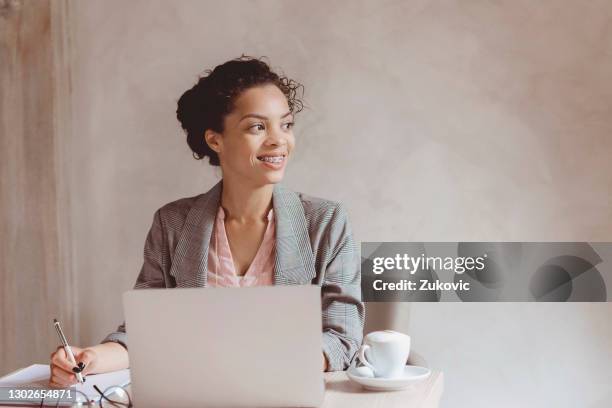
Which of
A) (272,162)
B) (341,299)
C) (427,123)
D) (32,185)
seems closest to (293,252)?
(341,299)

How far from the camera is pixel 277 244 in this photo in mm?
1953

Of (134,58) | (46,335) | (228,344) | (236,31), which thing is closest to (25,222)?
(46,335)

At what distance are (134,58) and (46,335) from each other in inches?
45.1

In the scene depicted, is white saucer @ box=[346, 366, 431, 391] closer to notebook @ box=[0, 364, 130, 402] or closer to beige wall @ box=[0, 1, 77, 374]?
notebook @ box=[0, 364, 130, 402]

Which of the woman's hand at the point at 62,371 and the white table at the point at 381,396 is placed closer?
the white table at the point at 381,396

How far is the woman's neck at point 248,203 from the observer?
6.91ft

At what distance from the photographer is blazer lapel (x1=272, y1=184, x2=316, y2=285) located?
1.93 meters

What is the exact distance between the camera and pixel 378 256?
2.69 metres

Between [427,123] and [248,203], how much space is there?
0.81 metres

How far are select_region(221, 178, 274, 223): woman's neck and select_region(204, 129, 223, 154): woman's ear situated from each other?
0.58ft

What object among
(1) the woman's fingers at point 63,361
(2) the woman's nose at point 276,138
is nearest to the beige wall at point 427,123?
(2) the woman's nose at point 276,138

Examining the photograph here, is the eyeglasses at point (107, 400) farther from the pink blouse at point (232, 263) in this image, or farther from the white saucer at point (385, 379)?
the pink blouse at point (232, 263)

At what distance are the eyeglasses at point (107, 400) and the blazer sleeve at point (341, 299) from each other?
1.43 feet

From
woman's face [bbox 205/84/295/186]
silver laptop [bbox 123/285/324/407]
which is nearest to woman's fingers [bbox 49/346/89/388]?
silver laptop [bbox 123/285/324/407]
